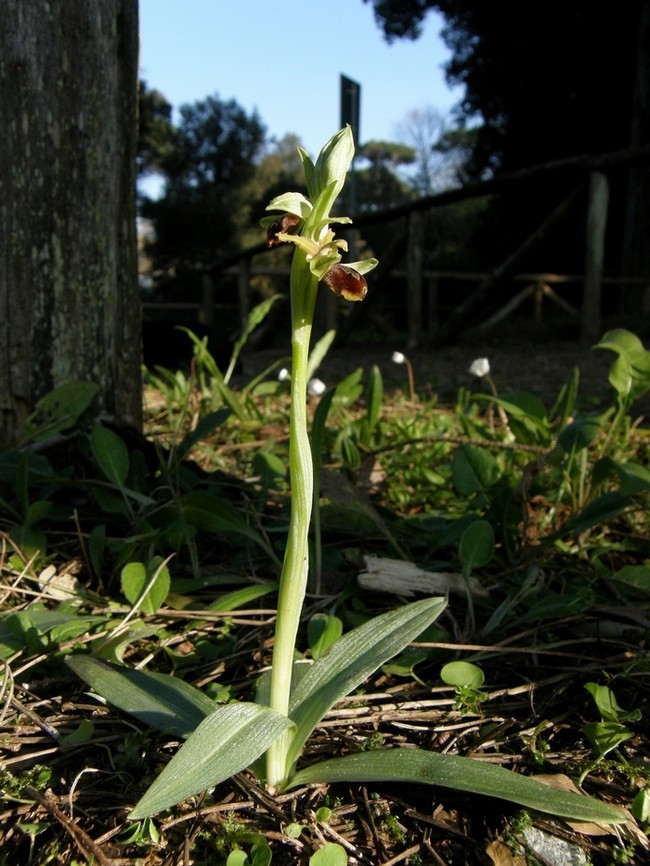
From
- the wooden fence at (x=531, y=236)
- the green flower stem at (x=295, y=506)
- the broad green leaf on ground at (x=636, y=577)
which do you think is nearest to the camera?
the green flower stem at (x=295, y=506)

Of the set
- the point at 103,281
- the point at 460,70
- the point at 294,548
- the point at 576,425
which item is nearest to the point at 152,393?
the point at 103,281

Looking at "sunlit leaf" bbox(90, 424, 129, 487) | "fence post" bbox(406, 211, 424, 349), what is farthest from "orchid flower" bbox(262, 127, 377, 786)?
"fence post" bbox(406, 211, 424, 349)

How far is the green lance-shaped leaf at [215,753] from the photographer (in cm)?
63

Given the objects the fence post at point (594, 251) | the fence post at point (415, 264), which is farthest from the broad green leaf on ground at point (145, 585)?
the fence post at point (415, 264)

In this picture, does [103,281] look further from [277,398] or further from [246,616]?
[277,398]

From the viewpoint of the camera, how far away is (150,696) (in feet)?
2.82

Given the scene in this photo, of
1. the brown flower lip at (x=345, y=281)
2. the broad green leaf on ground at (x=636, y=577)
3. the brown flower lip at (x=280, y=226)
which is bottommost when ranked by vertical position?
the broad green leaf on ground at (x=636, y=577)

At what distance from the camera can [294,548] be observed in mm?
764

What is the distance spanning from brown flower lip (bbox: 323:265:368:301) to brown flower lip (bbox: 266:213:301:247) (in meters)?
0.06

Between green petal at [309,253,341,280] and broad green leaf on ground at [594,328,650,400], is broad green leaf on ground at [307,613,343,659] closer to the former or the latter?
green petal at [309,253,341,280]

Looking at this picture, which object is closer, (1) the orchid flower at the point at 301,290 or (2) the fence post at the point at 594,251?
(1) the orchid flower at the point at 301,290

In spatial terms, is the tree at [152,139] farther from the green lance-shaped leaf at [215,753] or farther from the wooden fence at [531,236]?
the green lance-shaped leaf at [215,753]

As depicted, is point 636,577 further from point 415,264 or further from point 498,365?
point 415,264

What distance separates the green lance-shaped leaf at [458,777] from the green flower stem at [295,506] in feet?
0.23
